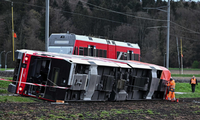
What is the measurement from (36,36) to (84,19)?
19216mm

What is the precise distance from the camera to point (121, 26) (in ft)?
329

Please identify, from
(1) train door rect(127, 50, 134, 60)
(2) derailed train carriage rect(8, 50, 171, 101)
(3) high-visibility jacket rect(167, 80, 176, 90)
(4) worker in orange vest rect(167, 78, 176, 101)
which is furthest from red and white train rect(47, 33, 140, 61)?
(2) derailed train carriage rect(8, 50, 171, 101)

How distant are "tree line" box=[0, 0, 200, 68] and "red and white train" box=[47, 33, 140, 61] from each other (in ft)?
148

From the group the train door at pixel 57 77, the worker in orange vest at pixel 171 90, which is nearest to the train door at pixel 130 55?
the worker in orange vest at pixel 171 90

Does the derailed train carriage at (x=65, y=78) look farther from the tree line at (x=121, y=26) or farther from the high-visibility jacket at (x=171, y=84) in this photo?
the tree line at (x=121, y=26)

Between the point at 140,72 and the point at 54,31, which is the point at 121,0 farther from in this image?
the point at 140,72

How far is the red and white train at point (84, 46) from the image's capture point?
25844 mm

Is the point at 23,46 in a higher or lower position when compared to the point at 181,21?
lower

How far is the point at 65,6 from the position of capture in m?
95.1

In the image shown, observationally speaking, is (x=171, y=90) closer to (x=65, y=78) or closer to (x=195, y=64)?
(x=65, y=78)

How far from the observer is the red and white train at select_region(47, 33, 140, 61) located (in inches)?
1017

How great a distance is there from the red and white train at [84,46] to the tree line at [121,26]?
4511 cm

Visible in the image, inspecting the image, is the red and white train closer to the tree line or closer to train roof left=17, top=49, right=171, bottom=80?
train roof left=17, top=49, right=171, bottom=80

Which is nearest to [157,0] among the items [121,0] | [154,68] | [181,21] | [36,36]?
[121,0]
